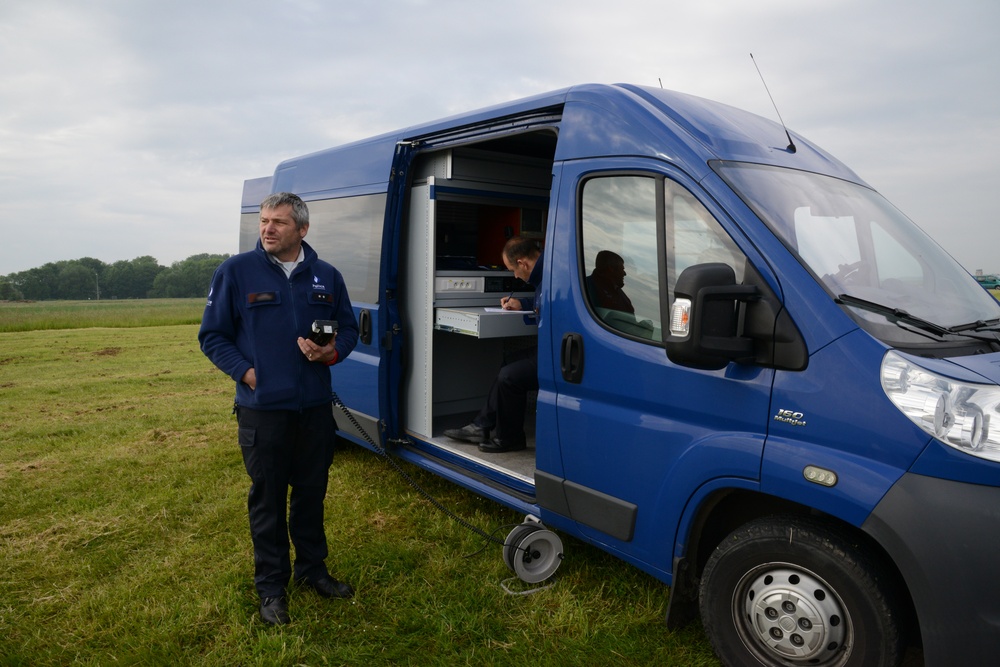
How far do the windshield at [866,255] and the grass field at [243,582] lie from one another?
1669 millimetres

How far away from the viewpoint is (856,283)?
263 cm

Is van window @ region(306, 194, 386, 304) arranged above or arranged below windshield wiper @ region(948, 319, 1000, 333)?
above

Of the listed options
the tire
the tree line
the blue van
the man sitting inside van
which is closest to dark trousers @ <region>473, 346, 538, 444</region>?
the man sitting inside van

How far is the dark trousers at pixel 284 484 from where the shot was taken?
3238 millimetres

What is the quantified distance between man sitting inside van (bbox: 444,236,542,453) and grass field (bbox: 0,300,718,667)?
1.63 feet

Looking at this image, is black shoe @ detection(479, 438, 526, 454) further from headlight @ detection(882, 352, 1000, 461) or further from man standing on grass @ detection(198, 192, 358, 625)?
headlight @ detection(882, 352, 1000, 461)

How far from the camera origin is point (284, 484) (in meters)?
3.39

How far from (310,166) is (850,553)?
4896mm

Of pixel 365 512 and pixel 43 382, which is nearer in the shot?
pixel 365 512

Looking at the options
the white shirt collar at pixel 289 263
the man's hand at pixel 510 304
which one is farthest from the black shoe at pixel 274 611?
the man's hand at pixel 510 304

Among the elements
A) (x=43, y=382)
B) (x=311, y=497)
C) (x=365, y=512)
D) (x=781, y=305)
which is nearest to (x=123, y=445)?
(x=365, y=512)

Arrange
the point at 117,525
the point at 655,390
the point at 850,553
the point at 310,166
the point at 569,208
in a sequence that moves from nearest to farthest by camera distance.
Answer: the point at 850,553
the point at 655,390
the point at 569,208
the point at 117,525
the point at 310,166

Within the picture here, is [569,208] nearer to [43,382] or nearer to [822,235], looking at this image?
[822,235]

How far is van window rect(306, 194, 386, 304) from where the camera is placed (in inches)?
191
